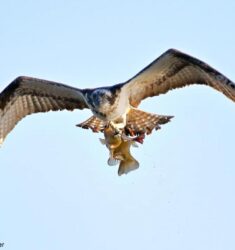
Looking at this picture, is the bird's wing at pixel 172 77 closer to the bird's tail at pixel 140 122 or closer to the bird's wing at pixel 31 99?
the bird's tail at pixel 140 122

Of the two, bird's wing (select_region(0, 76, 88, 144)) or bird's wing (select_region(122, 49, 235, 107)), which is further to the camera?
bird's wing (select_region(0, 76, 88, 144))

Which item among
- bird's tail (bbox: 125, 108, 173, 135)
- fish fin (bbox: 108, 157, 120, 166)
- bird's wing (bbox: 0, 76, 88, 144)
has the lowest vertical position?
fish fin (bbox: 108, 157, 120, 166)

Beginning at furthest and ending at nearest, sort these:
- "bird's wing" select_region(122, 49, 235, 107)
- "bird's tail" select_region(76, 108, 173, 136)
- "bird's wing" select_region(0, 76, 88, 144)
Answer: "bird's wing" select_region(0, 76, 88, 144)
"bird's tail" select_region(76, 108, 173, 136)
"bird's wing" select_region(122, 49, 235, 107)

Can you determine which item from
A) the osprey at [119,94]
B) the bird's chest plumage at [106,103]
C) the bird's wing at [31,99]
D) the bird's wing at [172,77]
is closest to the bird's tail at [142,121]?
the osprey at [119,94]

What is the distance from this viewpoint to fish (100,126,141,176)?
59.3 ft

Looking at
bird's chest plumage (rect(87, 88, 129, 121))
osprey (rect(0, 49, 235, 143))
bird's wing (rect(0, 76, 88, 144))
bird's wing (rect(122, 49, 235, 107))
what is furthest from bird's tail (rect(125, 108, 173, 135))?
bird's wing (rect(0, 76, 88, 144))

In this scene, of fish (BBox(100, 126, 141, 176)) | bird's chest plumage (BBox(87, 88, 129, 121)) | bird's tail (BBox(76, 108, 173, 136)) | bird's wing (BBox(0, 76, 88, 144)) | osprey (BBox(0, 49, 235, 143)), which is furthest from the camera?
bird's wing (BBox(0, 76, 88, 144))

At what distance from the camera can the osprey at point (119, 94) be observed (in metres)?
17.5

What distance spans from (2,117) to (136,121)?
2.30m

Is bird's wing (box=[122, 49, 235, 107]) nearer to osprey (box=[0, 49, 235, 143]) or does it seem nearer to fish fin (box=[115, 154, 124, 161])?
osprey (box=[0, 49, 235, 143])

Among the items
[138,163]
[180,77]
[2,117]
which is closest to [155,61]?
[180,77]

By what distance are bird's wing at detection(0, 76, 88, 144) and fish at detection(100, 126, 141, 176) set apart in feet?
3.35

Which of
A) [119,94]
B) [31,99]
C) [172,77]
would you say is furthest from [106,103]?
[31,99]

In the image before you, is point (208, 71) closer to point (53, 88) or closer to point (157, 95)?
point (157, 95)
